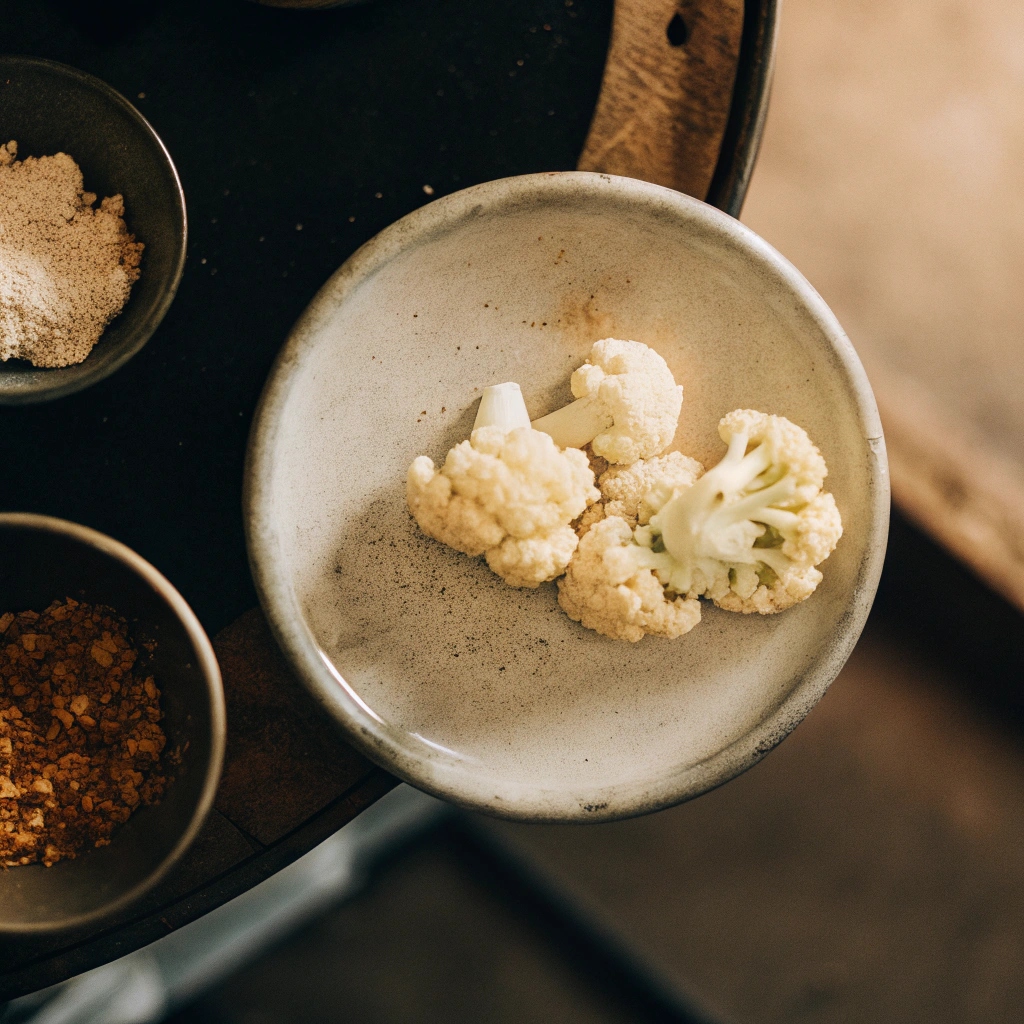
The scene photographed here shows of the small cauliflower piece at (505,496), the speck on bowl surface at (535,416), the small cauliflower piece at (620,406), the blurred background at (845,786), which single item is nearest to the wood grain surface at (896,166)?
the blurred background at (845,786)

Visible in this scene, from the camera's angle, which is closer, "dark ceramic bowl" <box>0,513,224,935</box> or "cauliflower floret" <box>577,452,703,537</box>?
"dark ceramic bowl" <box>0,513,224,935</box>

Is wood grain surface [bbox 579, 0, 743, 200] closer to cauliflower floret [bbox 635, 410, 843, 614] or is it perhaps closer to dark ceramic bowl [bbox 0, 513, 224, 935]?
cauliflower floret [bbox 635, 410, 843, 614]

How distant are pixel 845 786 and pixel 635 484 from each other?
1.20 m

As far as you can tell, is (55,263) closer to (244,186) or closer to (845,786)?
(244,186)

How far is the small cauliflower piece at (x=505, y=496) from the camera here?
0.98 meters

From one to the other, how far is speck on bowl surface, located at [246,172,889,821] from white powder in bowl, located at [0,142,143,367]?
29cm

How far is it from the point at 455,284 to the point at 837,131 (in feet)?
5.04

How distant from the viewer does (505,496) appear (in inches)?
38.5

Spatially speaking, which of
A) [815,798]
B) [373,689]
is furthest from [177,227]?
[815,798]

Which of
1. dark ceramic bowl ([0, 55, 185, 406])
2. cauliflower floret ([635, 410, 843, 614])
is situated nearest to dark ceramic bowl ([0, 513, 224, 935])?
dark ceramic bowl ([0, 55, 185, 406])

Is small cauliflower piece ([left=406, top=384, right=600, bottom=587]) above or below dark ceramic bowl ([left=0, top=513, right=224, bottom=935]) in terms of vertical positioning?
above

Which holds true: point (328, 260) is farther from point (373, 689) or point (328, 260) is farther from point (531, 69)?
point (373, 689)

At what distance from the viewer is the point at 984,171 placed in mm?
2051

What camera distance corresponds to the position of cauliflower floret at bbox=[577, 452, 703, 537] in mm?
1070
